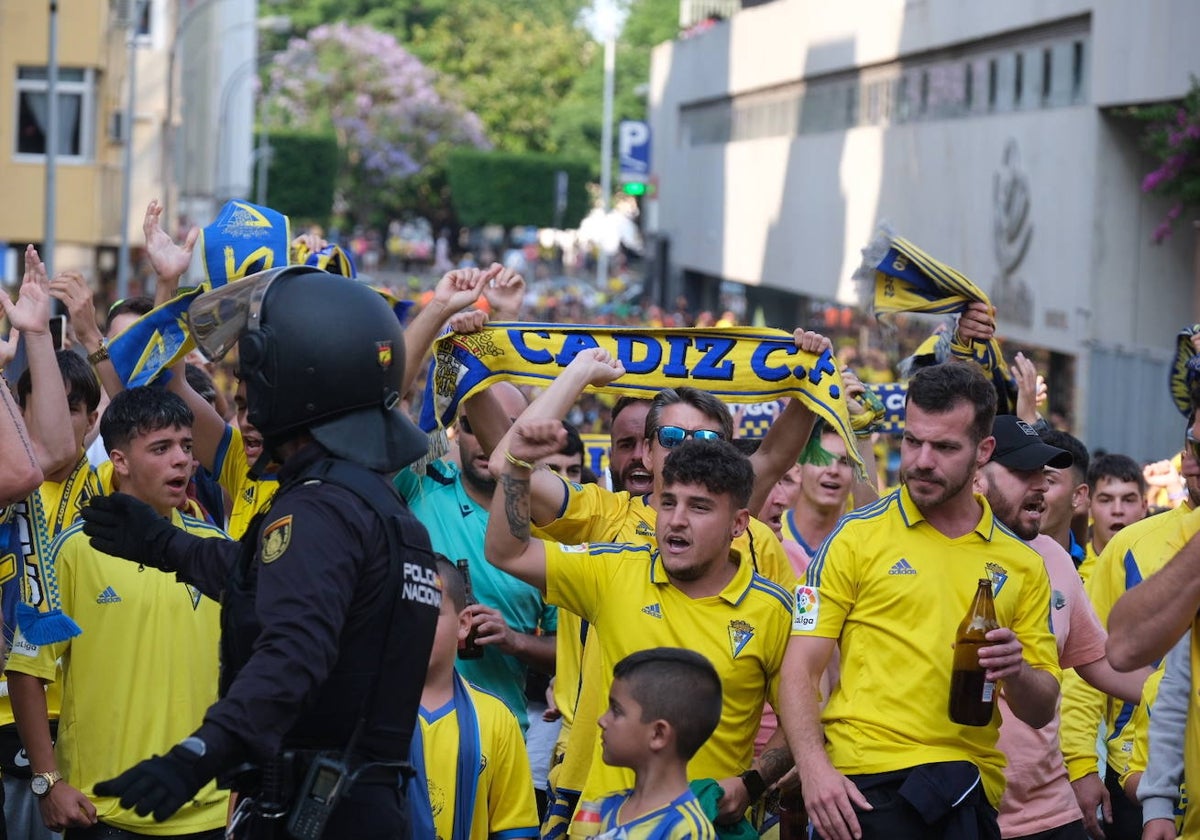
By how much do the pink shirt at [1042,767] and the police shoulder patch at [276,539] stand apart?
3.35 metres

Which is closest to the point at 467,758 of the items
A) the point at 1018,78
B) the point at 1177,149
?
the point at 1177,149

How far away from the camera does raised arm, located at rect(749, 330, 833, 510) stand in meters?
7.18

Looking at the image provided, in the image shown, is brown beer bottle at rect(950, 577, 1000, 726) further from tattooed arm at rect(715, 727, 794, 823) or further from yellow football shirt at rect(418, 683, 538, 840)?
yellow football shirt at rect(418, 683, 538, 840)

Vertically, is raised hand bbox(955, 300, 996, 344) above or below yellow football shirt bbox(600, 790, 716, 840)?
above

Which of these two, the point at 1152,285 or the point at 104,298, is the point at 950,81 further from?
the point at 104,298

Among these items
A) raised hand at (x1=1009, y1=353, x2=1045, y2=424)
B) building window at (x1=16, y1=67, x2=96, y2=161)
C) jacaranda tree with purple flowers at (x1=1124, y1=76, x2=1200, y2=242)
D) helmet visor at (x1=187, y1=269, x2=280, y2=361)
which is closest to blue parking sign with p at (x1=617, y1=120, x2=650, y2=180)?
building window at (x1=16, y1=67, x2=96, y2=161)

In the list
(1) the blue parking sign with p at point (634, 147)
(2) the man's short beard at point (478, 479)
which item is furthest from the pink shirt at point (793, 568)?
(1) the blue parking sign with p at point (634, 147)

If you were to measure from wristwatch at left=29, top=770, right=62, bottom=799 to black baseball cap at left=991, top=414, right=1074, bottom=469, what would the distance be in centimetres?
315

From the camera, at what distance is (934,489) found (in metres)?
5.78

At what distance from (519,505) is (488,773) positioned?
32.1 inches

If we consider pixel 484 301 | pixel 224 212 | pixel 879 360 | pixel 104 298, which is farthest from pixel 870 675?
pixel 104 298

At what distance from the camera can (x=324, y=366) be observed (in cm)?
437

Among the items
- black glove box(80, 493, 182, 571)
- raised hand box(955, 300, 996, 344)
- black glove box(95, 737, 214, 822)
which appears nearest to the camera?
black glove box(95, 737, 214, 822)

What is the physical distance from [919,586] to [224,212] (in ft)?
12.1
